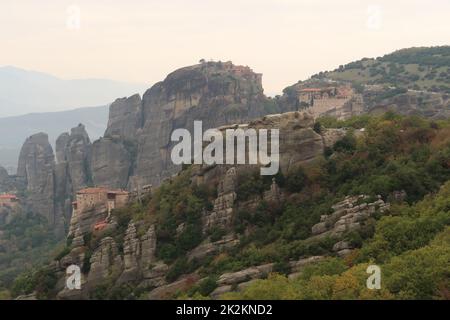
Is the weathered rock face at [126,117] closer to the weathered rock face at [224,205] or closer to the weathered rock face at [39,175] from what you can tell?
the weathered rock face at [39,175]

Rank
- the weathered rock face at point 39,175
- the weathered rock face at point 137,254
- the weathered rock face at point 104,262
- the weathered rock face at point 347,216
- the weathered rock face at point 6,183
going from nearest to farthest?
the weathered rock face at point 347,216 → the weathered rock face at point 137,254 → the weathered rock face at point 104,262 → the weathered rock face at point 39,175 → the weathered rock face at point 6,183

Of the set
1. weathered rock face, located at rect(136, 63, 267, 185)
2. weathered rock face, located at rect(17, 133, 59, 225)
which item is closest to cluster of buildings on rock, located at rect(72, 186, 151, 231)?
weathered rock face, located at rect(136, 63, 267, 185)

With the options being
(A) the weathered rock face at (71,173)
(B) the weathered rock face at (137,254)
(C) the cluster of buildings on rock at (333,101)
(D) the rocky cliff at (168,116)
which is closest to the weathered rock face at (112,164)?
(D) the rocky cliff at (168,116)

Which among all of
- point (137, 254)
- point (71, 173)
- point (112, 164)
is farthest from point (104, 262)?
point (71, 173)

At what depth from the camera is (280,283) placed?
4253 centimetres

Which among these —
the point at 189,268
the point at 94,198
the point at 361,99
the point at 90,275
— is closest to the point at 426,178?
the point at 189,268

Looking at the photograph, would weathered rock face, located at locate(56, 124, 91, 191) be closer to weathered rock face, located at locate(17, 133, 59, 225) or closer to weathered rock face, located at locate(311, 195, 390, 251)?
weathered rock face, located at locate(17, 133, 59, 225)

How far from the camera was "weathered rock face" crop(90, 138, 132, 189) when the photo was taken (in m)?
125

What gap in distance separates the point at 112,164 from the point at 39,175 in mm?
18363

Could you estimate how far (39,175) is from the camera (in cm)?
13875

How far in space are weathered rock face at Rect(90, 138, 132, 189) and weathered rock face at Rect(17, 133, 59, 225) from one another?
30.6ft

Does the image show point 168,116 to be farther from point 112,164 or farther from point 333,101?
point 333,101

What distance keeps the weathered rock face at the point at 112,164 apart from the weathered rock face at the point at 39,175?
30.6 ft

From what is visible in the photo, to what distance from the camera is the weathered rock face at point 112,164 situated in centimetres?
12475
